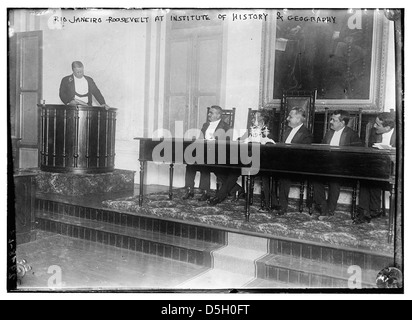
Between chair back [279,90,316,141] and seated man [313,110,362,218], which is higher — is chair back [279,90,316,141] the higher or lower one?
the higher one

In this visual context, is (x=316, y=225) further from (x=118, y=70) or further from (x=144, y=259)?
(x=118, y=70)

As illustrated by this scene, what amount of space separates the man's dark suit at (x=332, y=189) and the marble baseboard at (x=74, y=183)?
8.48ft

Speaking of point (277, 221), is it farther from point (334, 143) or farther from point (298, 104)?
point (298, 104)

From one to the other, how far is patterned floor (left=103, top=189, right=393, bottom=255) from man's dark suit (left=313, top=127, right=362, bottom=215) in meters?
0.12

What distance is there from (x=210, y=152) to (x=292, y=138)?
35.9 inches

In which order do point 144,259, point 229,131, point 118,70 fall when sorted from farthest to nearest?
point 118,70
point 229,131
point 144,259

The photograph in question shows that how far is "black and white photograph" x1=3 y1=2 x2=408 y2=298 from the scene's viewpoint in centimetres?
319

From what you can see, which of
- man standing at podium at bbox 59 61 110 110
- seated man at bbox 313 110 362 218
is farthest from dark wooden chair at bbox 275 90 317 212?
man standing at podium at bbox 59 61 110 110

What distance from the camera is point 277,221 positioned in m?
3.88

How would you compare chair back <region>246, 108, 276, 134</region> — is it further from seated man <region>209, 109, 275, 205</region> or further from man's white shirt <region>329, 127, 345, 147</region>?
man's white shirt <region>329, 127, 345, 147</region>

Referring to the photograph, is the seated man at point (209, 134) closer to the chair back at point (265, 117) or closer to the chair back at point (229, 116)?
the chair back at point (229, 116)
